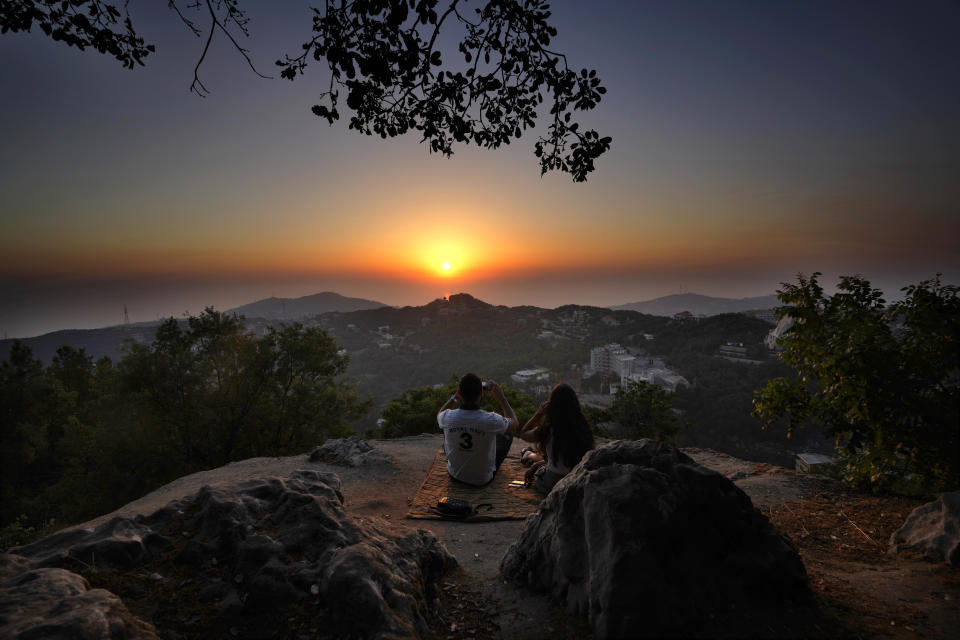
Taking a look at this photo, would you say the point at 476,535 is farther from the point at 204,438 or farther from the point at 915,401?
the point at 204,438

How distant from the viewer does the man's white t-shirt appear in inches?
275

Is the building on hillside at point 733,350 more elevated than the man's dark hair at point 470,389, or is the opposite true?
the man's dark hair at point 470,389

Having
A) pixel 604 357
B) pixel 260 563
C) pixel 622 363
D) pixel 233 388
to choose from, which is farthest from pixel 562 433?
pixel 604 357

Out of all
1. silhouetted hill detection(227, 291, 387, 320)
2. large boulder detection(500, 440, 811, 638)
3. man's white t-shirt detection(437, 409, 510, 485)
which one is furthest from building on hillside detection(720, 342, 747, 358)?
silhouetted hill detection(227, 291, 387, 320)

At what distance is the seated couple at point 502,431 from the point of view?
6.70m

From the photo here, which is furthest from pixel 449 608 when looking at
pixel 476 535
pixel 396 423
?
pixel 396 423

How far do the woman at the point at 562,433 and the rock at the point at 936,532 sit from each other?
3.75 metres

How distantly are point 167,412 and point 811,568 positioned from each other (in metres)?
19.7

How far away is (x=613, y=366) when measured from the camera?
57.0 metres

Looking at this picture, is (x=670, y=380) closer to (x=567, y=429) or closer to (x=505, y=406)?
(x=505, y=406)

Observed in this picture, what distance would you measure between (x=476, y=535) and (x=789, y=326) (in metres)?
5.47

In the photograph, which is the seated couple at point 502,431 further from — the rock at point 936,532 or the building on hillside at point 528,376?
the building on hillside at point 528,376

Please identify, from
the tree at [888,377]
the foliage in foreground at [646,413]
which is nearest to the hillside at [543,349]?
the foliage in foreground at [646,413]

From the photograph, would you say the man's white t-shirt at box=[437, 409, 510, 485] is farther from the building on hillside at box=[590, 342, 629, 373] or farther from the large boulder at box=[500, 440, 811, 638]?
the building on hillside at box=[590, 342, 629, 373]
